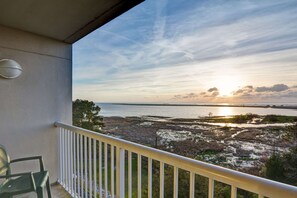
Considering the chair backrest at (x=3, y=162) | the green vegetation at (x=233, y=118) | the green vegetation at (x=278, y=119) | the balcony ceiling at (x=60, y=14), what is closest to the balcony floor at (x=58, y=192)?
the chair backrest at (x=3, y=162)

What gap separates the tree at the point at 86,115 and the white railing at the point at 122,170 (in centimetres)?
70

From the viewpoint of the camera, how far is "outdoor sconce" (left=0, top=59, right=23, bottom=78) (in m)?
2.88

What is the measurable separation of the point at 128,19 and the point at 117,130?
2071 mm

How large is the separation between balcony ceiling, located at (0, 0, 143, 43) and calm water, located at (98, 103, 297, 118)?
1375 millimetres

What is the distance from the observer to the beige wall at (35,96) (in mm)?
3043

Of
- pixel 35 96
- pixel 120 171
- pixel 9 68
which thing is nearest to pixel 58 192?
pixel 35 96

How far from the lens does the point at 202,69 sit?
9.54 ft

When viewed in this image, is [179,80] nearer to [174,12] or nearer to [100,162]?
[174,12]

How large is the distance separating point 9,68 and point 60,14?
3.69 ft

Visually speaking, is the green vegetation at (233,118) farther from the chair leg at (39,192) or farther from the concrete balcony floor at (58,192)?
the concrete balcony floor at (58,192)

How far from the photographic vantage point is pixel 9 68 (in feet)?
9.58

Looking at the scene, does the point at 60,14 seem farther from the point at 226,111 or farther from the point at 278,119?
the point at 278,119

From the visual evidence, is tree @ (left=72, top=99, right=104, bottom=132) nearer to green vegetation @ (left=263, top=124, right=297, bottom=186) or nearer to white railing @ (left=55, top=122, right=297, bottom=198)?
white railing @ (left=55, top=122, right=297, bottom=198)

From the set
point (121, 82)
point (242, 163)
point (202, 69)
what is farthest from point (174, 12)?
point (242, 163)
